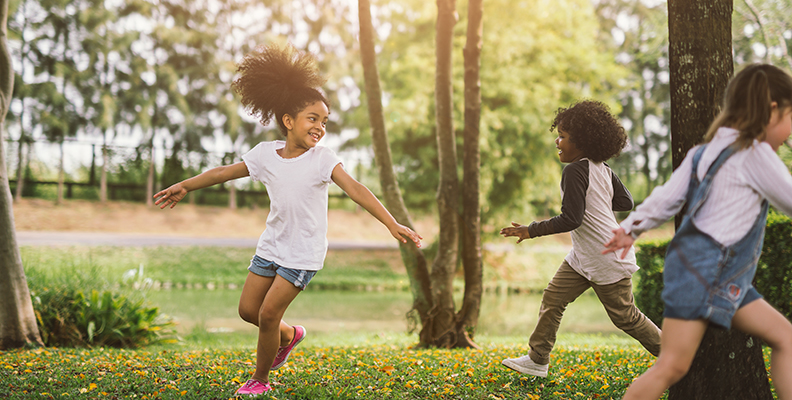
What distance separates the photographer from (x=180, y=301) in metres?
12.0

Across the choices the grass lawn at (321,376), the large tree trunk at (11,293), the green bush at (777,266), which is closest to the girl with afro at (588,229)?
the grass lawn at (321,376)

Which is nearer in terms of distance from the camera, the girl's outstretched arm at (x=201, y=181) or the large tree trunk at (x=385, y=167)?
the girl's outstretched arm at (x=201, y=181)

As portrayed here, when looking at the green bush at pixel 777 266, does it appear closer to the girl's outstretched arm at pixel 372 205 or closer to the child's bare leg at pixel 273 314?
the girl's outstretched arm at pixel 372 205

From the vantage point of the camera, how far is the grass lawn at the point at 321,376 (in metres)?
3.40

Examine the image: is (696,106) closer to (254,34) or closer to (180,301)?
(180,301)

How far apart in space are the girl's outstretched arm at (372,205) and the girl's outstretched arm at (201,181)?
1.99 ft

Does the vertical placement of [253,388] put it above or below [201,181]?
below

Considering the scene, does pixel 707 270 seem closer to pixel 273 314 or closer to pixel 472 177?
pixel 273 314

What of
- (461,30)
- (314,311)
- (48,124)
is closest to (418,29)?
(461,30)

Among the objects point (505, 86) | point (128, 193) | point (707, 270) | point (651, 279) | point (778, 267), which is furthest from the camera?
point (128, 193)

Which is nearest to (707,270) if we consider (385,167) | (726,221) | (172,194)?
(726,221)

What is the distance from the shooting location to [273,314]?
10.3 ft

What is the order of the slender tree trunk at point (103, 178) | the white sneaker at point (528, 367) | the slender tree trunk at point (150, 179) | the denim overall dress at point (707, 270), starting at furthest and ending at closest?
the slender tree trunk at point (150, 179) < the slender tree trunk at point (103, 178) < the white sneaker at point (528, 367) < the denim overall dress at point (707, 270)

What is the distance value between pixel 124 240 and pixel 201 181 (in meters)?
17.9
